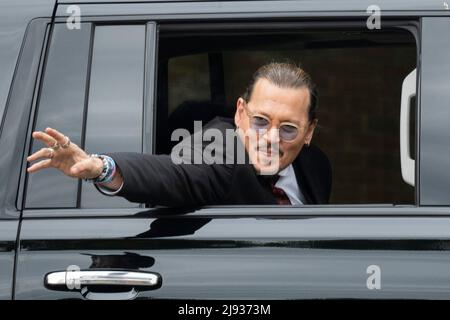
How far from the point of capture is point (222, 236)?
249 centimetres

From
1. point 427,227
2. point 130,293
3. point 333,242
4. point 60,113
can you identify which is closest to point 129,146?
point 60,113

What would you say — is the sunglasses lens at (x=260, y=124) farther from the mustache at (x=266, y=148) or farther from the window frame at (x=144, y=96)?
the window frame at (x=144, y=96)

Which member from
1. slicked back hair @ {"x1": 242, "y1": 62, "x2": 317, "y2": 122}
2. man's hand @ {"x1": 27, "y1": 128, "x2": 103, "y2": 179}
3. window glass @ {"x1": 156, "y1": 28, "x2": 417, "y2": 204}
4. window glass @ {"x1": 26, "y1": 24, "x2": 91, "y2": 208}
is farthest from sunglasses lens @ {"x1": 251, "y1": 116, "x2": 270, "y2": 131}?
man's hand @ {"x1": 27, "y1": 128, "x2": 103, "y2": 179}

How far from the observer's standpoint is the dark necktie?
9.41 ft

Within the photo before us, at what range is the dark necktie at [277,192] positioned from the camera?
287 cm

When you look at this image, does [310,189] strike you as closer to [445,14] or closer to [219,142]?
[219,142]

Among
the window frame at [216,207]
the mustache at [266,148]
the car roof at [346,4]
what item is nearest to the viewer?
the window frame at [216,207]

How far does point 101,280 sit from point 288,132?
0.71 meters

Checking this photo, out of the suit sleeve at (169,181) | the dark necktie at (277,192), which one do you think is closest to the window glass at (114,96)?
the suit sleeve at (169,181)

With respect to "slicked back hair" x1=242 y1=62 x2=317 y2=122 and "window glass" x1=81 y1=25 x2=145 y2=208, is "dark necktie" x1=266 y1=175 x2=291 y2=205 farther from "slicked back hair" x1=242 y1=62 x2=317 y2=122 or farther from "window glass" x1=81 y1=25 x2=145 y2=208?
"window glass" x1=81 y1=25 x2=145 y2=208

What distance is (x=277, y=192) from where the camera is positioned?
9.46 feet

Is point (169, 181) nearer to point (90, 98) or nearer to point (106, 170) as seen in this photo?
point (106, 170)

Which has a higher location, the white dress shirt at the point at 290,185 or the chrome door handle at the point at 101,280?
the white dress shirt at the point at 290,185

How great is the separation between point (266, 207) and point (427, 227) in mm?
398
